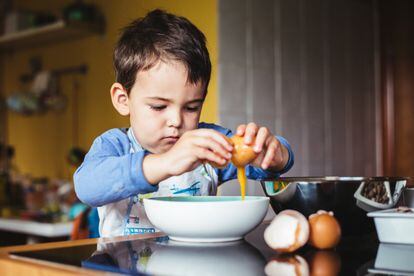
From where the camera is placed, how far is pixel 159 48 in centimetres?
119

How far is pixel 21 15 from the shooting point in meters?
3.40

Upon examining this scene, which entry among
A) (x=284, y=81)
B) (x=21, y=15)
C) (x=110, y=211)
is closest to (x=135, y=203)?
(x=110, y=211)

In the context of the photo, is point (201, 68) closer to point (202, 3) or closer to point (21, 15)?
point (202, 3)

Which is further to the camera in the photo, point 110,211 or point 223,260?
point 110,211

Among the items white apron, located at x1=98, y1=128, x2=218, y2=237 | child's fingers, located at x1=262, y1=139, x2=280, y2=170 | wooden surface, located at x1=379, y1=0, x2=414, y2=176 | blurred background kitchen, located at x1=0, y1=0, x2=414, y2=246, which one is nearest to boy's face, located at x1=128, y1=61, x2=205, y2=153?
white apron, located at x1=98, y1=128, x2=218, y2=237

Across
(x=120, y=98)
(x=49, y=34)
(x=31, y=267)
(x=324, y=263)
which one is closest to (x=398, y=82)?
(x=49, y=34)

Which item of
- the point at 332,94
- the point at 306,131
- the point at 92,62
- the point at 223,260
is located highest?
the point at 92,62

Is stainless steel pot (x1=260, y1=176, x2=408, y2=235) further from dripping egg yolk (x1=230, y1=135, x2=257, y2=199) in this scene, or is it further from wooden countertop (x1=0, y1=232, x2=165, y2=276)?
wooden countertop (x1=0, y1=232, x2=165, y2=276)

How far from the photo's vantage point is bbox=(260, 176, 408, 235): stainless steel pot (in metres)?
0.87

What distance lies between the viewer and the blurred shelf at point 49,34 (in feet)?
10.1

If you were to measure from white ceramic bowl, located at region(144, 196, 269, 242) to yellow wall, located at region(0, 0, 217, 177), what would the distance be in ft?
5.43

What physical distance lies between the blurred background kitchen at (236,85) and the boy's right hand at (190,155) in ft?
5.10

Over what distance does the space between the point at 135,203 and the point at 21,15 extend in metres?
2.55

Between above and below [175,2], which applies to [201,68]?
below
